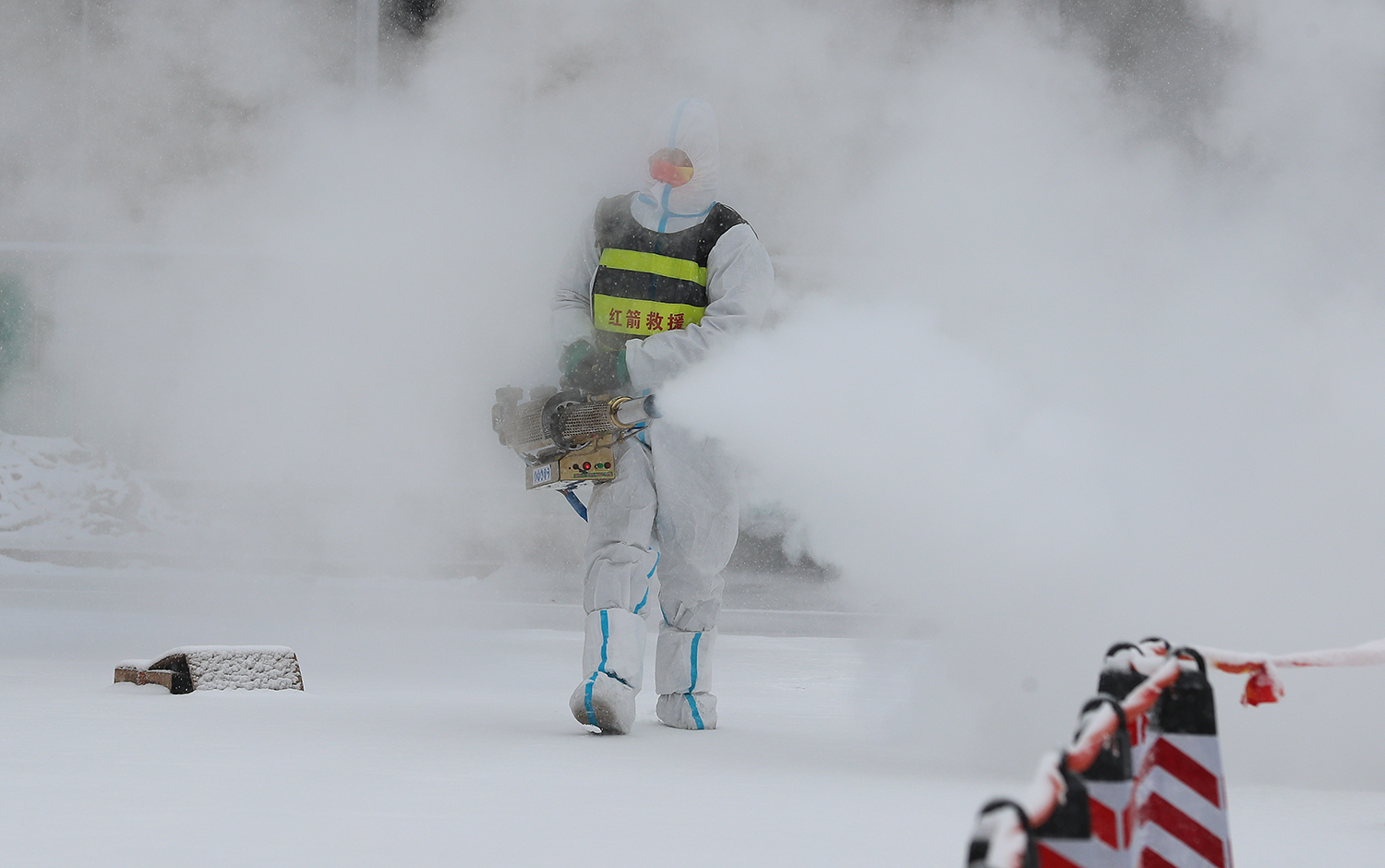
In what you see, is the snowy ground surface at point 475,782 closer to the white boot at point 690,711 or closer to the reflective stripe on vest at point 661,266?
the white boot at point 690,711

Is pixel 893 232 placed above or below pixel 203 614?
above

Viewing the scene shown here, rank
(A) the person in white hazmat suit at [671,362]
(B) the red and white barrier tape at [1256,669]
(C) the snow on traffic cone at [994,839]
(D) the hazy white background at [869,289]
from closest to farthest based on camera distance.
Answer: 1. (C) the snow on traffic cone at [994,839]
2. (B) the red and white barrier tape at [1256,669]
3. (D) the hazy white background at [869,289]
4. (A) the person in white hazmat suit at [671,362]

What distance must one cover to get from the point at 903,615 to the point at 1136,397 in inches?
35.5

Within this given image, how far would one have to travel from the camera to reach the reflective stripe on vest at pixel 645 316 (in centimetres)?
304

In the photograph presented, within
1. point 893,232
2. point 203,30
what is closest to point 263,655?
point 893,232

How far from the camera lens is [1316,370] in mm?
3164

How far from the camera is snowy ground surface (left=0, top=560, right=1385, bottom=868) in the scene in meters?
1.60

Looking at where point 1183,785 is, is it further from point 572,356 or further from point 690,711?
point 572,356

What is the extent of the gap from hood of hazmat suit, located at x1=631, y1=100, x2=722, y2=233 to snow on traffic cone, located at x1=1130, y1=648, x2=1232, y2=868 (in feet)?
6.90

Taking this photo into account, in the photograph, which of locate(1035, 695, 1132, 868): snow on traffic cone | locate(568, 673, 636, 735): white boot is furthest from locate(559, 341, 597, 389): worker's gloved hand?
locate(1035, 695, 1132, 868): snow on traffic cone

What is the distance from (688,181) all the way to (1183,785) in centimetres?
219

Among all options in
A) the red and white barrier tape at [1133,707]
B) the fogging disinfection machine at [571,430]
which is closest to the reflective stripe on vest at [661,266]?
the fogging disinfection machine at [571,430]

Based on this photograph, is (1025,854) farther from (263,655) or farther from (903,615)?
(263,655)

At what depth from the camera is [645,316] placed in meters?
3.05
